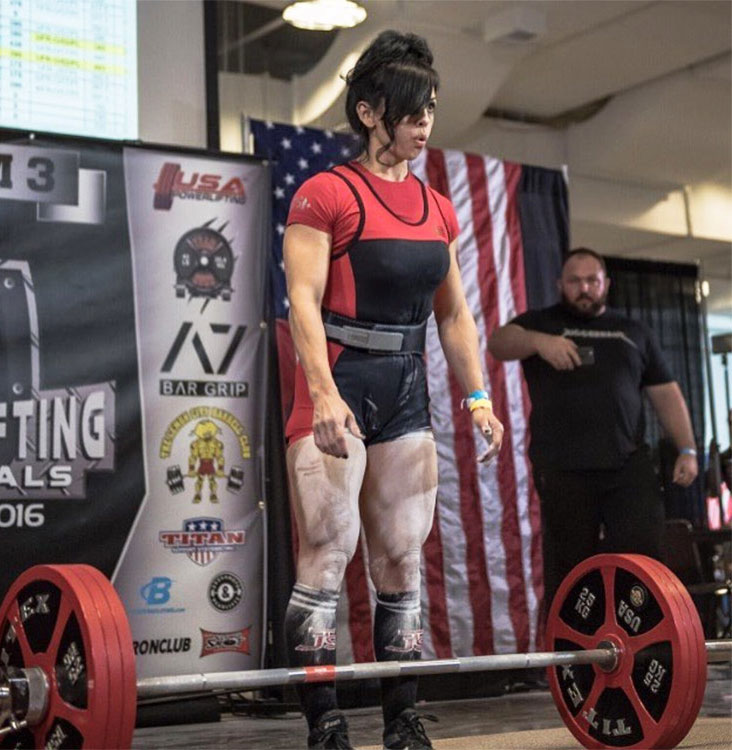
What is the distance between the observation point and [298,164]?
473 cm

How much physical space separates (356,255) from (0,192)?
185 centimetres

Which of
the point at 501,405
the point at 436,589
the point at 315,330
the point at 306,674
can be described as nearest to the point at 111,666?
the point at 306,674

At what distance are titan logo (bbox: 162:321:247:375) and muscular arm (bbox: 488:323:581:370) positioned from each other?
87cm

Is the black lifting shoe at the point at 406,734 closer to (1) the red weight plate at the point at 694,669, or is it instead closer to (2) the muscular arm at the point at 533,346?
(1) the red weight plate at the point at 694,669

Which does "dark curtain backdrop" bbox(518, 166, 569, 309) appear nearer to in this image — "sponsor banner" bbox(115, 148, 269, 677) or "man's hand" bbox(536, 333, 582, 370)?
"man's hand" bbox(536, 333, 582, 370)

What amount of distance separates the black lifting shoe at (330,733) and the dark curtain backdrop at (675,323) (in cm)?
575

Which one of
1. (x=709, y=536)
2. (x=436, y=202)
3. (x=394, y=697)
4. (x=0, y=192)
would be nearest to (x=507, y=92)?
(x=709, y=536)

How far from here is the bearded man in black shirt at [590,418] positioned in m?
4.35

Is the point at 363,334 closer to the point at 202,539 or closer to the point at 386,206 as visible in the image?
the point at 386,206

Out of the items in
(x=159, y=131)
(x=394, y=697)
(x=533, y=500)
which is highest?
(x=159, y=131)

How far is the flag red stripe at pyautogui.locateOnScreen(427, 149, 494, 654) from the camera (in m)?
5.00

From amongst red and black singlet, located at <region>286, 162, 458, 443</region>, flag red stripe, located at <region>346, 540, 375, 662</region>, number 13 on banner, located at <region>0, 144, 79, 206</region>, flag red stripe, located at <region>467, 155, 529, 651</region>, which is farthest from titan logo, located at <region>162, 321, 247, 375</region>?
red and black singlet, located at <region>286, 162, 458, 443</region>

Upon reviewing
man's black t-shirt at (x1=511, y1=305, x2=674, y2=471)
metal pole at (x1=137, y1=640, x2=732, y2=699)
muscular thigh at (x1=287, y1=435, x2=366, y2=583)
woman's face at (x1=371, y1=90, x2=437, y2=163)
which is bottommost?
metal pole at (x1=137, y1=640, x2=732, y2=699)

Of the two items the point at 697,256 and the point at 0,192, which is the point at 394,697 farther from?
the point at 697,256
